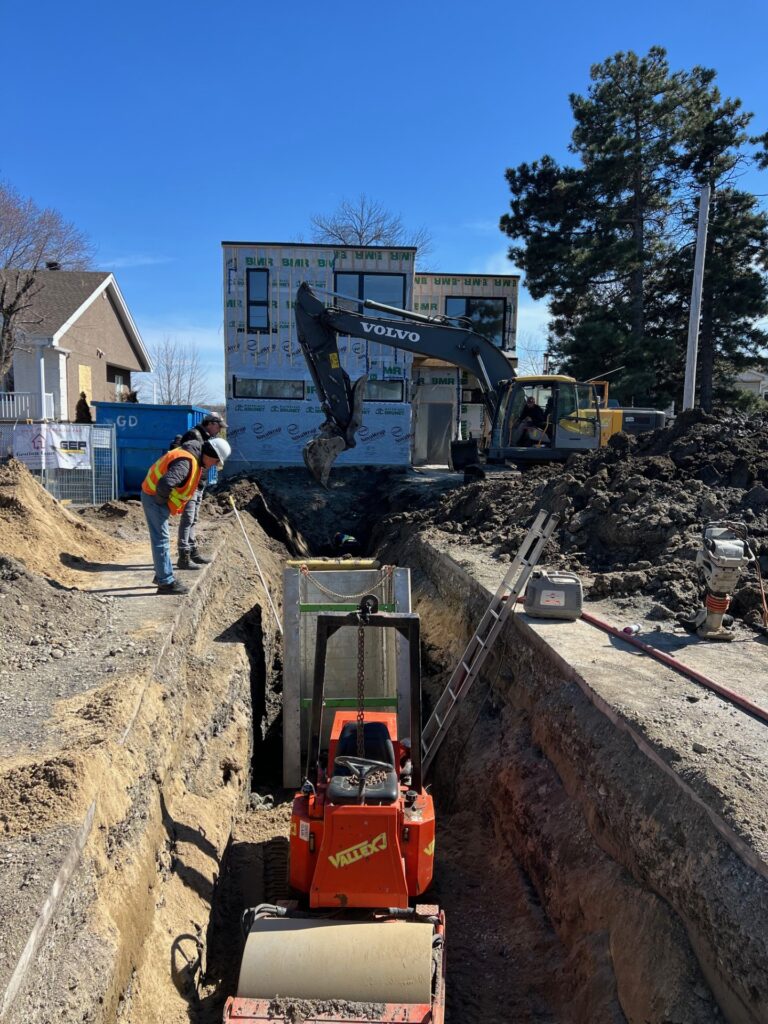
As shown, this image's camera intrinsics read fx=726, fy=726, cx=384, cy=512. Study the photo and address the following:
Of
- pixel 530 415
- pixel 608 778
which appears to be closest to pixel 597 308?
pixel 530 415

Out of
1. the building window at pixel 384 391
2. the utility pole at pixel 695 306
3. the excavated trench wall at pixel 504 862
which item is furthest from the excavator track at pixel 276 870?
the building window at pixel 384 391

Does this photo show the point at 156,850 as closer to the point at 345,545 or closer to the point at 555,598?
the point at 555,598

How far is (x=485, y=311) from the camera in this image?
25.0m

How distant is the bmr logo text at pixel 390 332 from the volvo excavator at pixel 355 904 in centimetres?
1174

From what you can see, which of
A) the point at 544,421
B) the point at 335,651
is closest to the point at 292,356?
the point at 544,421

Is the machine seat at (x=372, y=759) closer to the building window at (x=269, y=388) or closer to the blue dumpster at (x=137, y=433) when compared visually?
the blue dumpster at (x=137, y=433)

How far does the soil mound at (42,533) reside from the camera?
795 centimetres

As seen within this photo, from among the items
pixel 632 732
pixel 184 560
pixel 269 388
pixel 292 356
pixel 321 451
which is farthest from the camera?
pixel 269 388

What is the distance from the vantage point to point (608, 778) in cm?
421

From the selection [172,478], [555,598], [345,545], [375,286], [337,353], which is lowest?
[345,545]

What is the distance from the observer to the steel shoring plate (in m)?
3.20

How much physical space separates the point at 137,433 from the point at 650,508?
10.4 metres

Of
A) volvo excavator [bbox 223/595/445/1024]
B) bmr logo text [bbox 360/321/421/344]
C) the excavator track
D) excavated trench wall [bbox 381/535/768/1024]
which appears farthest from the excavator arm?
volvo excavator [bbox 223/595/445/1024]

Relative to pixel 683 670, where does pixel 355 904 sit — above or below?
below
